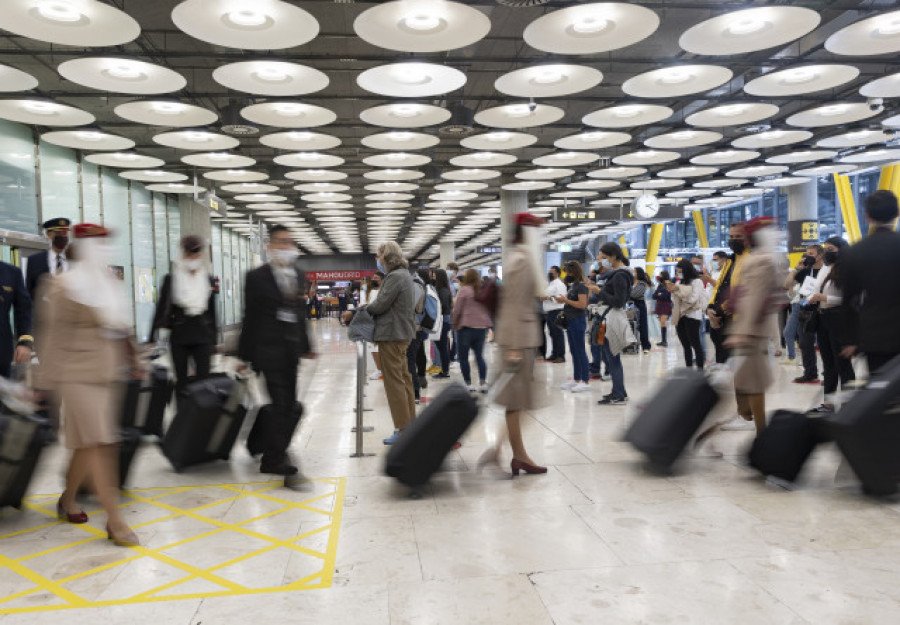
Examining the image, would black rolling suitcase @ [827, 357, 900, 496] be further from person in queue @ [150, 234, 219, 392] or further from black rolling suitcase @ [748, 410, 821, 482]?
person in queue @ [150, 234, 219, 392]

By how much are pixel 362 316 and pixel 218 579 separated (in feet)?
8.74

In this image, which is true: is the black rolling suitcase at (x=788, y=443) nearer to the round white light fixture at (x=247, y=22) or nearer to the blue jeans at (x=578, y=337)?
the blue jeans at (x=578, y=337)

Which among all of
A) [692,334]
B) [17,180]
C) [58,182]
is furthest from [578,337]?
[58,182]

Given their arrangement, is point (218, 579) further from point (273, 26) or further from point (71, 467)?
point (273, 26)

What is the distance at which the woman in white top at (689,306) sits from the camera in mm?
7004

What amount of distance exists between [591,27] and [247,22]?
3761 mm

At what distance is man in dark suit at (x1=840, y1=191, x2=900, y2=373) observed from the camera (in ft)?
11.7

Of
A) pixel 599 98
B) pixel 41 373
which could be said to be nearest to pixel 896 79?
pixel 599 98

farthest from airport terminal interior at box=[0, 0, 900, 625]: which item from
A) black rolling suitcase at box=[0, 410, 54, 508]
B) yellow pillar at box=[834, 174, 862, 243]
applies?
yellow pillar at box=[834, 174, 862, 243]

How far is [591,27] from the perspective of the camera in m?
6.98

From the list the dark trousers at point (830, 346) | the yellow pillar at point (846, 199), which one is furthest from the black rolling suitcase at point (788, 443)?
the yellow pillar at point (846, 199)

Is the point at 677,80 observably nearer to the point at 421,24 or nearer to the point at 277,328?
the point at 421,24

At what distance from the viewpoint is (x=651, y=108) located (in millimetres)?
10906

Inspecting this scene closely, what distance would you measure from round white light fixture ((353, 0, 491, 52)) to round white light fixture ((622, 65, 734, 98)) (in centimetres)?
315
